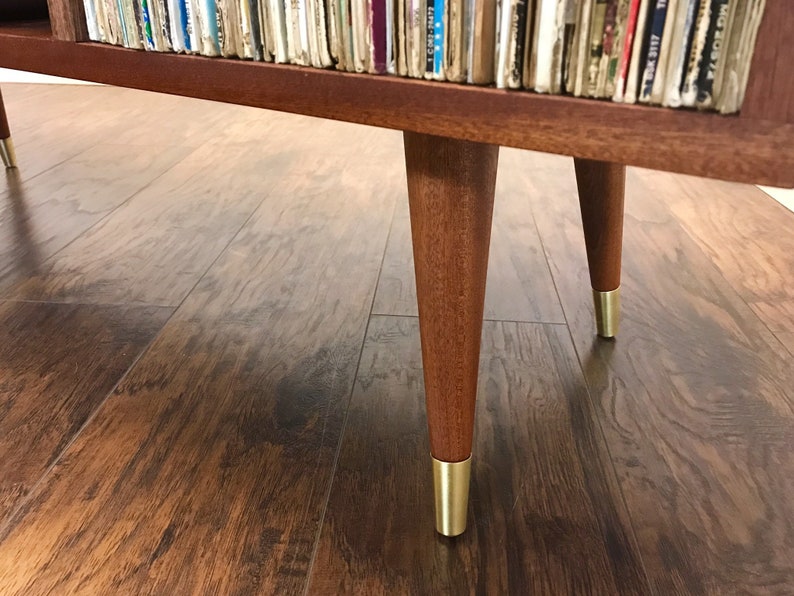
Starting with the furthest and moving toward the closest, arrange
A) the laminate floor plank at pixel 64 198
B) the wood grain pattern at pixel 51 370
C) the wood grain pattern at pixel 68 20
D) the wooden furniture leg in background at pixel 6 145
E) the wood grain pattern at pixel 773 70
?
the wooden furniture leg in background at pixel 6 145, the laminate floor plank at pixel 64 198, the wood grain pattern at pixel 51 370, the wood grain pattern at pixel 68 20, the wood grain pattern at pixel 773 70

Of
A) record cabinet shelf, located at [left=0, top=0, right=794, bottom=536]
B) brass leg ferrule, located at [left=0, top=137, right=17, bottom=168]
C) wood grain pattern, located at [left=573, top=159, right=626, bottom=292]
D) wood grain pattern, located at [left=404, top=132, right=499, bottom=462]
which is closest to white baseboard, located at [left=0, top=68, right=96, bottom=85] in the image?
brass leg ferrule, located at [left=0, top=137, right=17, bottom=168]

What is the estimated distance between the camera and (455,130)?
1.32ft

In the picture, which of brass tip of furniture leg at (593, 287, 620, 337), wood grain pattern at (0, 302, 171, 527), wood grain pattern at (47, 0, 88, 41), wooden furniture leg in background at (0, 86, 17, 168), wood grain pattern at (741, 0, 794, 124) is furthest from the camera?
wooden furniture leg in background at (0, 86, 17, 168)

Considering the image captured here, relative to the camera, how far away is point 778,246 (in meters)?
1.17

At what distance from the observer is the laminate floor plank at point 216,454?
543 mm

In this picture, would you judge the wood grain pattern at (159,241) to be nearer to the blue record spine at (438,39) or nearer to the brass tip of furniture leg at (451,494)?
the brass tip of furniture leg at (451,494)

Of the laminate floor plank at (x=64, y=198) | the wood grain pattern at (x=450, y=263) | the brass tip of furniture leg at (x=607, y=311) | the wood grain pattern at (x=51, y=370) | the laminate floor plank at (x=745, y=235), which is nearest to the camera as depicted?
the wood grain pattern at (x=450, y=263)

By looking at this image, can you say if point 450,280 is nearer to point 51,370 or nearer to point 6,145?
point 51,370

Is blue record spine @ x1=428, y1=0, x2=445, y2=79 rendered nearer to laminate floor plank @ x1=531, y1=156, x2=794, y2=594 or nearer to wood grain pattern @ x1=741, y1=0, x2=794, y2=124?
wood grain pattern @ x1=741, y1=0, x2=794, y2=124

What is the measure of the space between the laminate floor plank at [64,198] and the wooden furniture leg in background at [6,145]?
36mm

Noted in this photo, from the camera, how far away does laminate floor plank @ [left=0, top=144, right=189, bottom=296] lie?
3.71 feet

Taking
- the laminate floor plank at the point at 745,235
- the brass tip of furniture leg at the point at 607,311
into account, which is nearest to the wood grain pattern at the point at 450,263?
the brass tip of furniture leg at the point at 607,311

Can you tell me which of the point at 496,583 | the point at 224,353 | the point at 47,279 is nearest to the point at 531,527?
the point at 496,583

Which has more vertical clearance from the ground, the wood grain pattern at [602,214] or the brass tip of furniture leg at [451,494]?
the wood grain pattern at [602,214]
